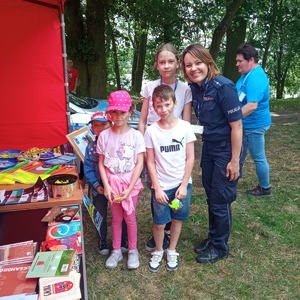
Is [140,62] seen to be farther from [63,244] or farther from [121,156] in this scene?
[63,244]

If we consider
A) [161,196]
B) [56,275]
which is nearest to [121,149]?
[161,196]

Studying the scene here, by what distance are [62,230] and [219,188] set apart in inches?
44.2

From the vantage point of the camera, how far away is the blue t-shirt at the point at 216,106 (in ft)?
6.97

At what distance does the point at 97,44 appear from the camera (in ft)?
25.6

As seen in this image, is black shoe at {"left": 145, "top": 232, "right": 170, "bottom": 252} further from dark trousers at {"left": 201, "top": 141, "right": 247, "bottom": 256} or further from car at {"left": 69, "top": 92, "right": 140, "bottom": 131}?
car at {"left": 69, "top": 92, "right": 140, "bottom": 131}

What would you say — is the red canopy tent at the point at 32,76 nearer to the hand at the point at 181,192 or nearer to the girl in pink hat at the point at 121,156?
the girl in pink hat at the point at 121,156

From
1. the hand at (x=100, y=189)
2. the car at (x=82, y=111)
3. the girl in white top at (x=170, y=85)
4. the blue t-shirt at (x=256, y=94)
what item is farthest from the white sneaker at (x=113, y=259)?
the car at (x=82, y=111)

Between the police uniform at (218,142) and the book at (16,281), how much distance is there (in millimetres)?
1369

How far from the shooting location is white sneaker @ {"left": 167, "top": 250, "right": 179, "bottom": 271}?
96.4 inches

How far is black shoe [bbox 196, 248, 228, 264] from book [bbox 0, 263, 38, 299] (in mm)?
1415

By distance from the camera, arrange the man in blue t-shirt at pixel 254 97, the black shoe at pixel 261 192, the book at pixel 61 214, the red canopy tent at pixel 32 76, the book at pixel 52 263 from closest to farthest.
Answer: the book at pixel 52 263
the book at pixel 61 214
the man in blue t-shirt at pixel 254 97
the red canopy tent at pixel 32 76
the black shoe at pixel 261 192

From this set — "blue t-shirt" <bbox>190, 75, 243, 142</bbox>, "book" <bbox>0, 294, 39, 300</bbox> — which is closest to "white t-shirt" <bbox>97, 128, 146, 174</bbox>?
"blue t-shirt" <bbox>190, 75, 243, 142</bbox>

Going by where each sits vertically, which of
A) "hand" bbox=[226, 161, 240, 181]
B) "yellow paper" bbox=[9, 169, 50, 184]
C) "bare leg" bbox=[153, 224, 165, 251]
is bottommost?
"bare leg" bbox=[153, 224, 165, 251]

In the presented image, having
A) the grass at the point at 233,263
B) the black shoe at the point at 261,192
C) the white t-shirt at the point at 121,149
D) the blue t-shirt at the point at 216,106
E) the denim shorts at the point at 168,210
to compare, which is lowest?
the grass at the point at 233,263
